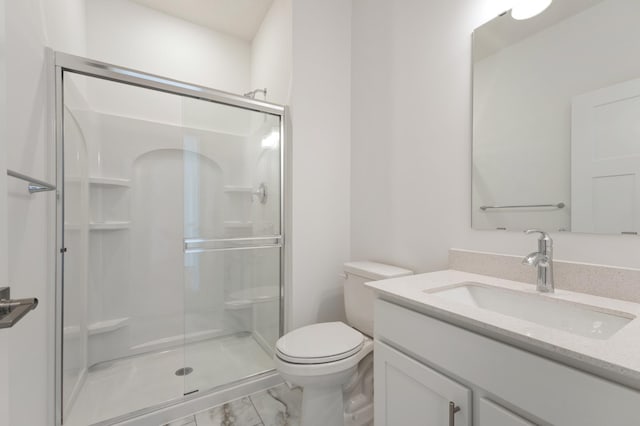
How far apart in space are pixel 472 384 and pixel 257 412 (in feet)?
A: 4.30

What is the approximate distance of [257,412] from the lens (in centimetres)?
153

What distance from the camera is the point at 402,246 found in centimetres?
160

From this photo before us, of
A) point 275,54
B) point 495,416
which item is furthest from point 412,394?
point 275,54

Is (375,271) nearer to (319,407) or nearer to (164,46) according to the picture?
(319,407)

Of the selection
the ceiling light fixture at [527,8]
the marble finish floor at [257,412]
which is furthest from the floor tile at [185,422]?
the ceiling light fixture at [527,8]

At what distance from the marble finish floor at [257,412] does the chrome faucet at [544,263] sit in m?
1.34

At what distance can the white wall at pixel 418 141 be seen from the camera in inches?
48.9

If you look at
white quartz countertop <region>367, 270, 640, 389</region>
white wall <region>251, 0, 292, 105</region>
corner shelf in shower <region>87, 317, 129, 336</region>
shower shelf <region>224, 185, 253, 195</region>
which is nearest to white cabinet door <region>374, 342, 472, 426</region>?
white quartz countertop <region>367, 270, 640, 389</region>

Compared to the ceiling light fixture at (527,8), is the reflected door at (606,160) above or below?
below

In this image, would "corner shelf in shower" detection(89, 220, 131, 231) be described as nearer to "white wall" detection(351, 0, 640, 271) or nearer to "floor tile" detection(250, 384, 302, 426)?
"floor tile" detection(250, 384, 302, 426)

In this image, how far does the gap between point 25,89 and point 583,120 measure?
2064mm

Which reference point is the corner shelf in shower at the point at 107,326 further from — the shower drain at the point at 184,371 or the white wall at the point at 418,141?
the white wall at the point at 418,141

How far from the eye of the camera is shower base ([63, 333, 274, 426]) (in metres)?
1.50

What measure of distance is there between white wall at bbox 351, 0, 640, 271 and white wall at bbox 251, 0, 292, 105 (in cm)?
50
